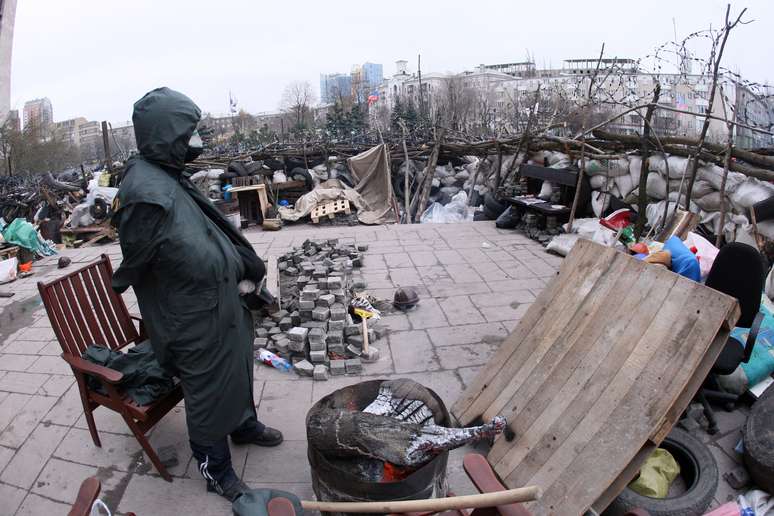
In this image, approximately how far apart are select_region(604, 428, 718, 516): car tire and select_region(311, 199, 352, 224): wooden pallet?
802 cm

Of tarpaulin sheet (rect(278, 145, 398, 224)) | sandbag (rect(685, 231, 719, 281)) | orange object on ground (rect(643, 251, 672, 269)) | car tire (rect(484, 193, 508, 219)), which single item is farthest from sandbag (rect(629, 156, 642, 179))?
tarpaulin sheet (rect(278, 145, 398, 224))

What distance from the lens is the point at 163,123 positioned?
1980 millimetres

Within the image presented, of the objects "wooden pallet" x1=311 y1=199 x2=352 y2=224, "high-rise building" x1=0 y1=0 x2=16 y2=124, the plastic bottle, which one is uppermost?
"high-rise building" x1=0 y1=0 x2=16 y2=124

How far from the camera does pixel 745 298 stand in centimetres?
270

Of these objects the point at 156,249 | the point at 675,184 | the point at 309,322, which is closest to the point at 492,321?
the point at 309,322

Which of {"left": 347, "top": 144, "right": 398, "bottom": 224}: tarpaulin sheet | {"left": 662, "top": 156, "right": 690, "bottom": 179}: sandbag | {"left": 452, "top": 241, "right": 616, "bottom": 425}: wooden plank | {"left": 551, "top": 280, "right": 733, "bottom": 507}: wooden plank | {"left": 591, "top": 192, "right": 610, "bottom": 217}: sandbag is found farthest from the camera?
{"left": 347, "top": 144, "right": 398, "bottom": 224}: tarpaulin sheet

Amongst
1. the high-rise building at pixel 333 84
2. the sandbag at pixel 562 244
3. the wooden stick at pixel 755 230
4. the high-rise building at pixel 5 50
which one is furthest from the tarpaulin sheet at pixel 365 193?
the high-rise building at pixel 333 84

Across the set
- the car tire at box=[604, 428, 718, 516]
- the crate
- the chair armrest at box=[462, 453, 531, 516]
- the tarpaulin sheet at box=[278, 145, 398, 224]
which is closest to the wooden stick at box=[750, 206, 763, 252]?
the car tire at box=[604, 428, 718, 516]

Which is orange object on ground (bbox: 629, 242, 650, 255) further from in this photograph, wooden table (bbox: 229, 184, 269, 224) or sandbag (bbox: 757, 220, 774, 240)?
wooden table (bbox: 229, 184, 269, 224)

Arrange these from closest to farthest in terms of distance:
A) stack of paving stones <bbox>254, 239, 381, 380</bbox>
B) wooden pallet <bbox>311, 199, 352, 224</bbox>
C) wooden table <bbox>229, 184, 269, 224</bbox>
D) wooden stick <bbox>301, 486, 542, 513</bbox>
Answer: wooden stick <bbox>301, 486, 542, 513</bbox>
stack of paving stones <bbox>254, 239, 381, 380</bbox>
wooden pallet <bbox>311, 199, 352, 224</bbox>
wooden table <bbox>229, 184, 269, 224</bbox>

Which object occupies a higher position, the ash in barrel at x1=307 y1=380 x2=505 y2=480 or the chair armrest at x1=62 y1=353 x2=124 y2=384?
the chair armrest at x1=62 y1=353 x2=124 y2=384

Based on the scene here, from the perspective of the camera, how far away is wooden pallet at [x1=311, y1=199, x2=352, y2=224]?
31.8ft

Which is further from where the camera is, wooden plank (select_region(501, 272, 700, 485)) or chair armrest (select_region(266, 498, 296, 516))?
wooden plank (select_region(501, 272, 700, 485))

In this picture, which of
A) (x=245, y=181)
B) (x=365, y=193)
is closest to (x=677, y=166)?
(x=365, y=193)
